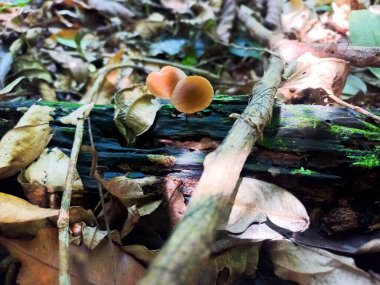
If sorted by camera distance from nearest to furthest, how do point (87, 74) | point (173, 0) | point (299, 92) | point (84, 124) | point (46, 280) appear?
point (46, 280)
point (84, 124)
point (299, 92)
point (87, 74)
point (173, 0)

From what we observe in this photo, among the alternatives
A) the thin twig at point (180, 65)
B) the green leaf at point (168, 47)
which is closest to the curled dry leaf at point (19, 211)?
the thin twig at point (180, 65)

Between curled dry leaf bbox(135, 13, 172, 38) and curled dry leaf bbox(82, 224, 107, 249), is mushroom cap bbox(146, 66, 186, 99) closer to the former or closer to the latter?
curled dry leaf bbox(82, 224, 107, 249)

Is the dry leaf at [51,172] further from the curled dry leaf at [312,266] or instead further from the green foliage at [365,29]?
the green foliage at [365,29]

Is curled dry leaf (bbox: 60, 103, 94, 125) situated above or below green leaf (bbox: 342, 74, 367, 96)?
above

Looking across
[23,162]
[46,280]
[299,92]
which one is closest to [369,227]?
[299,92]

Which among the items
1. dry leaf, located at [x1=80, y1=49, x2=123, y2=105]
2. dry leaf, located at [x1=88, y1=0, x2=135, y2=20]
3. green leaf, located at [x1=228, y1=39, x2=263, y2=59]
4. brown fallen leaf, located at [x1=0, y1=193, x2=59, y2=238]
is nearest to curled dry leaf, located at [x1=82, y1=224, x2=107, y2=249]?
brown fallen leaf, located at [x1=0, y1=193, x2=59, y2=238]

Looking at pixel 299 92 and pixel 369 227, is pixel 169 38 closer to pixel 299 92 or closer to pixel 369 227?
pixel 299 92
